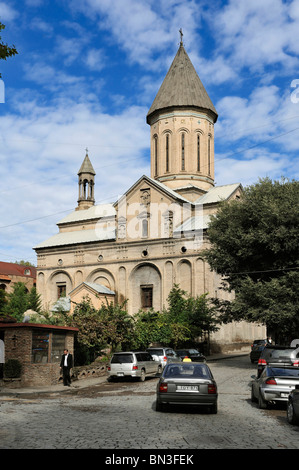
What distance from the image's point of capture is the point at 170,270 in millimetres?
44062

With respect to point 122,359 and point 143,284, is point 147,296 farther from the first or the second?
point 122,359

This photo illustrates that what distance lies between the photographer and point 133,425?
11.0 meters

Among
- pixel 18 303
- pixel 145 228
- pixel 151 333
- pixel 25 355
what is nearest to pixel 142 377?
pixel 25 355

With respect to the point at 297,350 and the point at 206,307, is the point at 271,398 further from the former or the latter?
A: the point at 206,307

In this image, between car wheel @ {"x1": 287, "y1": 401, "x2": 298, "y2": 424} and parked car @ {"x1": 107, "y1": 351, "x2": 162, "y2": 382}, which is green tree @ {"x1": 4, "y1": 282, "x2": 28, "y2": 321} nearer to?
parked car @ {"x1": 107, "y1": 351, "x2": 162, "y2": 382}

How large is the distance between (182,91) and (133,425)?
4464cm

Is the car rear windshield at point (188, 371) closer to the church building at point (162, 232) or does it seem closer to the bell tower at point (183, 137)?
the church building at point (162, 232)

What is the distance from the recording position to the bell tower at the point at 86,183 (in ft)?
201

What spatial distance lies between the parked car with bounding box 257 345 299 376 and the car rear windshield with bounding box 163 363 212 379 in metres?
6.07

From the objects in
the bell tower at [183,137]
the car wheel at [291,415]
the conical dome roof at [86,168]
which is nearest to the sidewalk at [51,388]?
the car wheel at [291,415]

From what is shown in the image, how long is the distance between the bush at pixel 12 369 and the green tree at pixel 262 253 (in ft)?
39.9

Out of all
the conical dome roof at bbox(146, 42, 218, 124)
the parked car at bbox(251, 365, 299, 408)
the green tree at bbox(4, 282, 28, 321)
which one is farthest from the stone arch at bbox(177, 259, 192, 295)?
the parked car at bbox(251, 365, 299, 408)

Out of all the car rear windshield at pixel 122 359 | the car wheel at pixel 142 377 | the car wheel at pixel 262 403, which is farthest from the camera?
the car wheel at pixel 142 377
